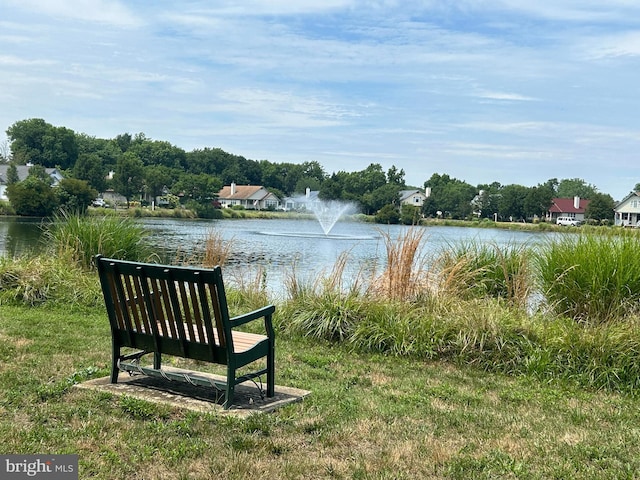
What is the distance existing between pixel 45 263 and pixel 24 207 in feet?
152

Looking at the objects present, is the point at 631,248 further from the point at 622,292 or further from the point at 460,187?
the point at 460,187

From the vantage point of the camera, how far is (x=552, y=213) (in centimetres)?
8344

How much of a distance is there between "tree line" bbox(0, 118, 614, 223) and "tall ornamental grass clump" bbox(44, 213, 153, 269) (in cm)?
3655

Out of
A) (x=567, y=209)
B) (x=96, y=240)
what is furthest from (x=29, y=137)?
(x=96, y=240)

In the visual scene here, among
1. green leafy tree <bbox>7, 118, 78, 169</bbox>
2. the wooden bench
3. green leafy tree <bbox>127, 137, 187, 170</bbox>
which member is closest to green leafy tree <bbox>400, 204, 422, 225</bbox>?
the wooden bench

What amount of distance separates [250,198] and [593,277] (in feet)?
305

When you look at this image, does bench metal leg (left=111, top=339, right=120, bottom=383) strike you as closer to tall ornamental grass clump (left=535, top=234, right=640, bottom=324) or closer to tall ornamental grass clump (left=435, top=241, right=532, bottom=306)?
tall ornamental grass clump (left=435, top=241, right=532, bottom=306)

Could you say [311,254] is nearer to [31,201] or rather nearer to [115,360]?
[115,360]

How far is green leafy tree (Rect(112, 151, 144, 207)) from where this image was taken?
79125mm

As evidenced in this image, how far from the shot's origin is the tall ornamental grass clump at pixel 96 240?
33.5 ft

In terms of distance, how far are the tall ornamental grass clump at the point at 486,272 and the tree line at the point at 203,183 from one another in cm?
3727

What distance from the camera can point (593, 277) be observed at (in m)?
7.04

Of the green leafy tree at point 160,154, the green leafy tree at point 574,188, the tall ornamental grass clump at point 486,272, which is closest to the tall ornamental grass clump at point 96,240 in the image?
the tall ornamental grass clump at point 486,272

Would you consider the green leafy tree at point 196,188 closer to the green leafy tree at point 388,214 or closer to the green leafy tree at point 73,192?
the green leafy tree at point 73,192
